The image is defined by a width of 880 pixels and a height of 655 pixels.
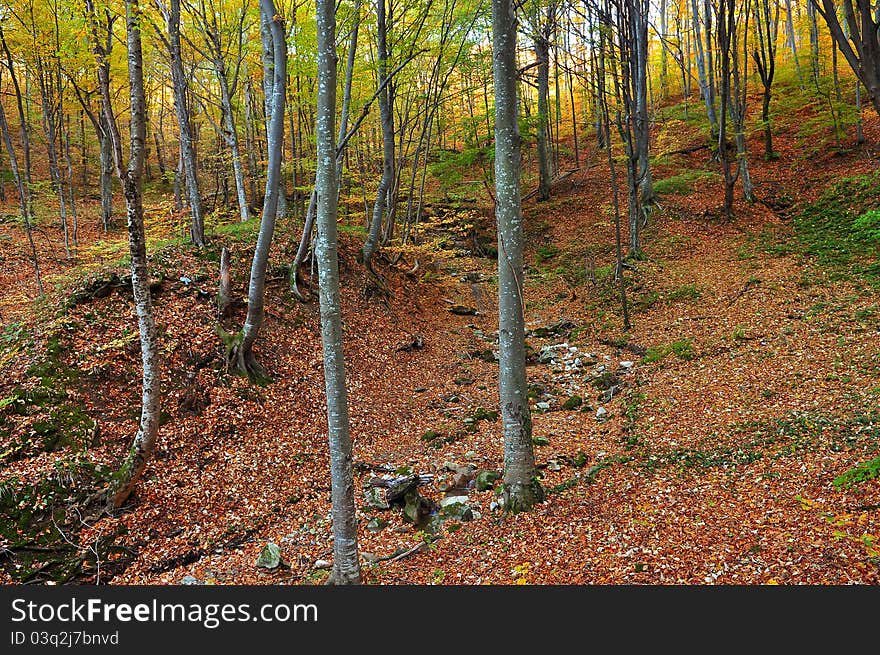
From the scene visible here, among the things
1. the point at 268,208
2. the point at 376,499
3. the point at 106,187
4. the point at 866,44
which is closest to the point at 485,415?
the point at 376,499

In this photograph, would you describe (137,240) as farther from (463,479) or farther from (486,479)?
(486,479)

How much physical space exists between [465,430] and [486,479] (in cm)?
215

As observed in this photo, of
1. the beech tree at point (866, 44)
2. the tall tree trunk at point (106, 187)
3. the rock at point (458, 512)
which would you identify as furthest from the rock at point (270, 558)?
the tall tree trunk at point (106, 187)

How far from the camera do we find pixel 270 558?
5.79 meters

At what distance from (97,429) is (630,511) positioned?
7.48 meters

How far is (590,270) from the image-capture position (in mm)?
16922

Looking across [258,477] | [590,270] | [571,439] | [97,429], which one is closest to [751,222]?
[590,270]

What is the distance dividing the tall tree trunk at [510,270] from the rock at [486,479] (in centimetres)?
107

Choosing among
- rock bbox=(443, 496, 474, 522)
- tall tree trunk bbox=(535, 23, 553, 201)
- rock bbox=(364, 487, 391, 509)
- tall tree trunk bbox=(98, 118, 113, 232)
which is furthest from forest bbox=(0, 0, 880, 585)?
tall tree trunk bbox=(98, 118, 113, 232)

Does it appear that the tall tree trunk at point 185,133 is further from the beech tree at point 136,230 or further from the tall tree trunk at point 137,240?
the tall tree trunk at point 137,240

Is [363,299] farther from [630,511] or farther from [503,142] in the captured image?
[630,511]

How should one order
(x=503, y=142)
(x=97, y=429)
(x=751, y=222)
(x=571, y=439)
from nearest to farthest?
1. (x=503, y=142)
2. (x=97, y=429)
3. (x=571, y=439)
4. (x=751, y=222)

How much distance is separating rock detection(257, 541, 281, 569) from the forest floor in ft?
0.32

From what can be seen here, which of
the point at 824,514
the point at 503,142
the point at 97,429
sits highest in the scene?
the point at 503,142
